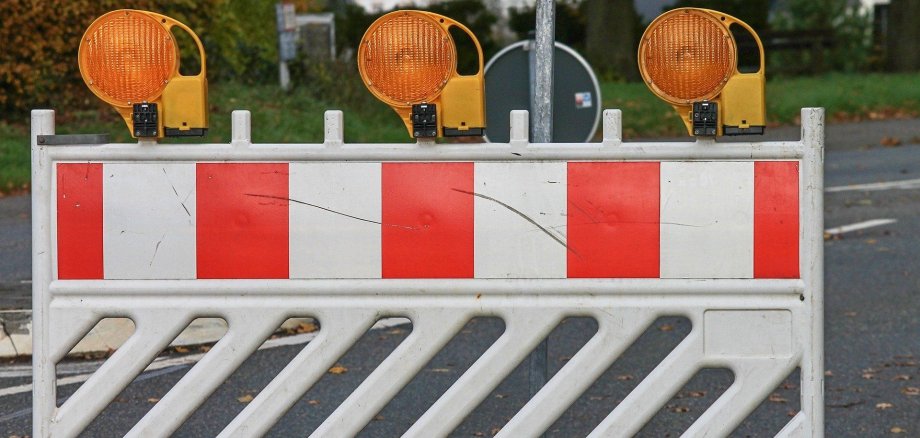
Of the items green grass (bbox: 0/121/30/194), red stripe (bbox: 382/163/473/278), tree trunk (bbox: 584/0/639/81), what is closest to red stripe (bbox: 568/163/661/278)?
red stripe (bbox: 382/163/473/278)

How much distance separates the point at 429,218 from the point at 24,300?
14.6 ft

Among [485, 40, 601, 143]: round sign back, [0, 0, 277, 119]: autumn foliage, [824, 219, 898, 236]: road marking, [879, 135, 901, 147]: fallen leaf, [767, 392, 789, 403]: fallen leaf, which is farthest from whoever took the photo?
[879, 135, 901, 147]: fallen leaf

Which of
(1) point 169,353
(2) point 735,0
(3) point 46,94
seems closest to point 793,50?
(2) point 735,0

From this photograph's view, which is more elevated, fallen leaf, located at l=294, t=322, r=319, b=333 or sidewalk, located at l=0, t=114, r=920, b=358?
sidewalk, located at l=0, t=114, r=920, b=358

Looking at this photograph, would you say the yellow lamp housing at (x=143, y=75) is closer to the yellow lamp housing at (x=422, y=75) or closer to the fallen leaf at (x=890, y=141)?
the yellow lamp housing at (x=422, y=75)

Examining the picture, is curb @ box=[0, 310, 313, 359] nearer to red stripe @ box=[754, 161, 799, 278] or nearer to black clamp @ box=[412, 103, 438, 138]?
black clamp @ box=[412, 103, 438, 138]

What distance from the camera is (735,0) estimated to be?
3106 centimetres

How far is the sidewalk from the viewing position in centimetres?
660

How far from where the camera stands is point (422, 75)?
10.9 feet

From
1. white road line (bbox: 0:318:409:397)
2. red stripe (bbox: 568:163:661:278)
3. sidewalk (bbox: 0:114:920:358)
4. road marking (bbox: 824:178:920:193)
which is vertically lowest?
white road line (bbox: 0:318:409:397)

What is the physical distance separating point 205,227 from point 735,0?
2877cm

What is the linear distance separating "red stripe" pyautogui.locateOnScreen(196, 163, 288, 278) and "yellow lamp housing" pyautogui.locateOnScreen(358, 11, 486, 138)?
0.31m

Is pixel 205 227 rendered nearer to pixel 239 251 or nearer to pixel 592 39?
pixel 239 251

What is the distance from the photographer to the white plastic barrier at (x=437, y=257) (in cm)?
333
